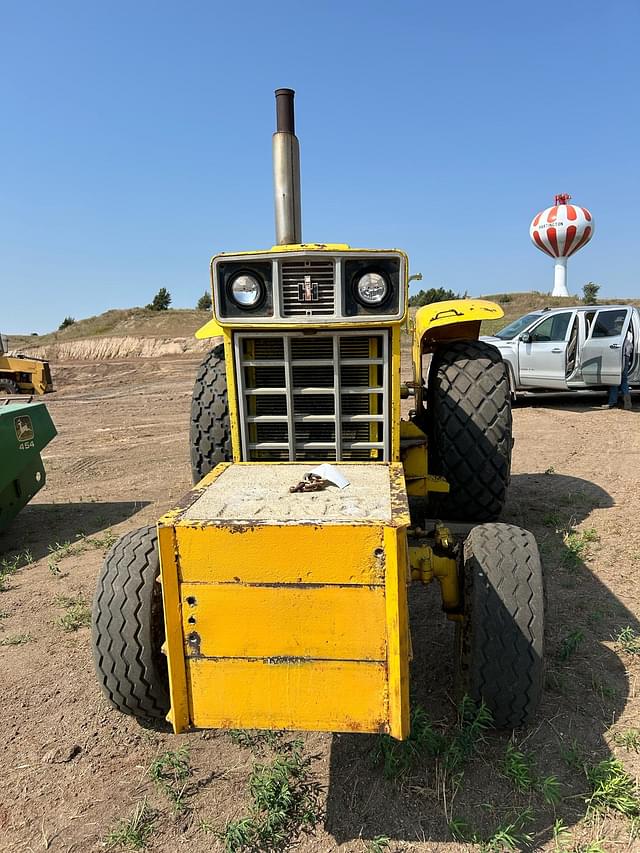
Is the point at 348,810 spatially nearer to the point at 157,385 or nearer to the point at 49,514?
the point at 49,514

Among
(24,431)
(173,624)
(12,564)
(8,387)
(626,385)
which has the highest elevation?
(24,431)

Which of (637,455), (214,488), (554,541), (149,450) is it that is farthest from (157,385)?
(214,488)

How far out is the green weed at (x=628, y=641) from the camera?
3283 mm

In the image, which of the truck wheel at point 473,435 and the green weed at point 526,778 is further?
the truck wheel at point 473,435

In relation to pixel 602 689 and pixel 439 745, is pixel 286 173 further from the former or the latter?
pixel 602 689

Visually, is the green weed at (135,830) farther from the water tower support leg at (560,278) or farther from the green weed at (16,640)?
the water tower support leg at (560,278)

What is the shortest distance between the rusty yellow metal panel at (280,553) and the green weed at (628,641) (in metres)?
1.92

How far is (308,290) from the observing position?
3045 millimetres

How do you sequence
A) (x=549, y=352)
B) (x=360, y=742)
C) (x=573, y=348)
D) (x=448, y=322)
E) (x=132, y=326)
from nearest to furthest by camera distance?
(x=360, y=742)
(x=448, y=322)
(x=573, y=348)
(x=549, y=352)
(x=132, y=326)

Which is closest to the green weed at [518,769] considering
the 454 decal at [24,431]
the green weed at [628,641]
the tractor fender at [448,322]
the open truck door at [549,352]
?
the green weed at [628,641]

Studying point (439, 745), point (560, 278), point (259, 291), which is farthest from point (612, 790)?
point (560, 278)

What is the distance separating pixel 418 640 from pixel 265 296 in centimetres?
198

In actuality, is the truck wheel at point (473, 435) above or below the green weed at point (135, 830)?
above

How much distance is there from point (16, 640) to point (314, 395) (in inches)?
90.3
